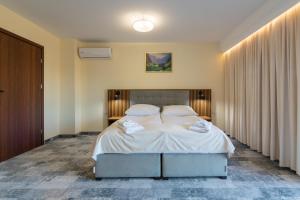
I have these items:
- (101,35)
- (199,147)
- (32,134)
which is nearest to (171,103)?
(101,35)

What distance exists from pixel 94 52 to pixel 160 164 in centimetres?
381

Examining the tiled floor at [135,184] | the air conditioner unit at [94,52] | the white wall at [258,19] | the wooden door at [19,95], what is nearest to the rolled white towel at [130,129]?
the tiled floor at [135,184]

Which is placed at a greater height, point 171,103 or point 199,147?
point 171,103

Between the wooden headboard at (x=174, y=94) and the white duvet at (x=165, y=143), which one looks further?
the wooden headboard at (x=174, y=94)

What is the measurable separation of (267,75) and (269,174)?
1.57 meters

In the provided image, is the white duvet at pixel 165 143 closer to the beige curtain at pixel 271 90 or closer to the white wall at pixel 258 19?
the beige curtain at pixel 271 90

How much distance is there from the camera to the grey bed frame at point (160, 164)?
107 inches

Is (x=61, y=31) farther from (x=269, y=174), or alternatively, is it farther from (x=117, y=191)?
(x=269, y=174)

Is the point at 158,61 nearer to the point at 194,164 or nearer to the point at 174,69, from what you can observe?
the point at 174,69

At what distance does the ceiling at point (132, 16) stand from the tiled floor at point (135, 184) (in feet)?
8.14

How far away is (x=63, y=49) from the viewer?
546cm

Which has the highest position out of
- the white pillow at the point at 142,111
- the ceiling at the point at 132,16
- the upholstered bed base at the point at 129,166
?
the ceiling at the point at 132,16

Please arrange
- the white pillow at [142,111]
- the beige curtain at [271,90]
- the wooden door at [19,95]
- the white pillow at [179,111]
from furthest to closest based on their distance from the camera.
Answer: the white pillow at [142,111]
the white pillow at [179,111]
the wooden door at [19,95]
the beige curtain at [271,90]

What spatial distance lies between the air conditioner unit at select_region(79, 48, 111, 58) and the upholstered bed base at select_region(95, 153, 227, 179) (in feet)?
11.4
